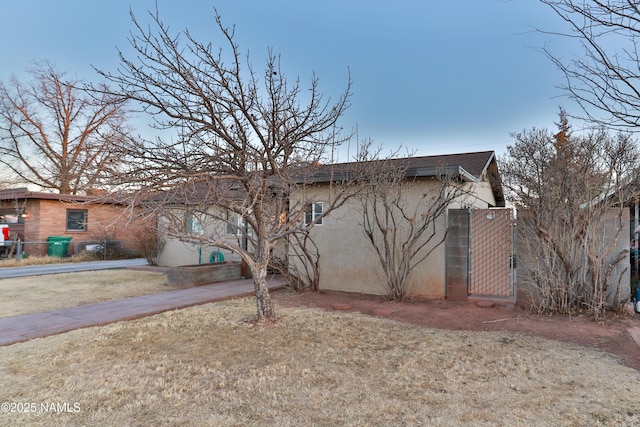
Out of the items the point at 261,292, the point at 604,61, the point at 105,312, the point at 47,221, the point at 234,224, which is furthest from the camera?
the point at 47,221

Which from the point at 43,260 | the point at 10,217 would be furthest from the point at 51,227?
the point at 10,217

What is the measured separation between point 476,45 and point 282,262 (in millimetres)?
6410

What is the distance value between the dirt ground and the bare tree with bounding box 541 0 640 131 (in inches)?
114

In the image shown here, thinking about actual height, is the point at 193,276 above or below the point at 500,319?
above

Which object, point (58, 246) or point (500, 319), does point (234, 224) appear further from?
point (58, 246)

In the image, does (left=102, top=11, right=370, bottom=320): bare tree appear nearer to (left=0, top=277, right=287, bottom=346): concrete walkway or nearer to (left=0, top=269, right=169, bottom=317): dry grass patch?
(left=0, top=277, right=287, bottom=346): concrete walkway

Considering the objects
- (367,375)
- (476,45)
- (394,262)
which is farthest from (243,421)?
(394,262)

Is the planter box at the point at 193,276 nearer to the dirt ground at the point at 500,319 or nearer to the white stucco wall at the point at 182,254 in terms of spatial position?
the dirt ground at the point at 500,319

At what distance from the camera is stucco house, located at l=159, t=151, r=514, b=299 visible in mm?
7879

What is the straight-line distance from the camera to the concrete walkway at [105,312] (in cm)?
557

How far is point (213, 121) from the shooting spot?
Answer: 509cm

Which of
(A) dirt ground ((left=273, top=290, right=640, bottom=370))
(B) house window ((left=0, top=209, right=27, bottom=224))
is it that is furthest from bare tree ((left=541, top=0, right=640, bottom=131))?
(B) house window ((left=0, top=209, right=27, bottom=224))

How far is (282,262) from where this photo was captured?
959 centimetres

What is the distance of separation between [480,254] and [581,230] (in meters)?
2.05
